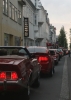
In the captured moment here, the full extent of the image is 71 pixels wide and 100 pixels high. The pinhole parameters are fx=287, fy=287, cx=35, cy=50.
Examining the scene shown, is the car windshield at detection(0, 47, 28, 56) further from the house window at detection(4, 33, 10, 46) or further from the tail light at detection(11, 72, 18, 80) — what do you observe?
the house window at detection(4, 33, 10, 46)

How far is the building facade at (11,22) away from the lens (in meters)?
28.1

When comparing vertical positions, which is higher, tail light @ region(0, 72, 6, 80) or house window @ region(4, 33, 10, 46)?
house window @ region(4, 33, 10, 46)

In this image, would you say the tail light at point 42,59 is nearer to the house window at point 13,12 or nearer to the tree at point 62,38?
the house window at point 13,12

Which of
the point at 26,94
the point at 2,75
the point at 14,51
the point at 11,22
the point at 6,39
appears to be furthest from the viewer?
the point at 11,22

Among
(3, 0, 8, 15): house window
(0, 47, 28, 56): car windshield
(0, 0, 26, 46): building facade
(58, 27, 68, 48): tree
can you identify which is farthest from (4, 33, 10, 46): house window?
(58, 27, 68, 48): tree

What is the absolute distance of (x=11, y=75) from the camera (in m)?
6.86

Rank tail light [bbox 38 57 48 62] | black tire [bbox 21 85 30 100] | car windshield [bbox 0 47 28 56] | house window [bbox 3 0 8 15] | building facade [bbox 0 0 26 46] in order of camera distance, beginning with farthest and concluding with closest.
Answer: house window [bbox 3 0 8 15] → building facade [bbox 0 0 26 46] → tail light [bbox 38 57 48 62] → car windshield [bbox 0 47 28 56] → black tire [bbox 21 85 30 100]

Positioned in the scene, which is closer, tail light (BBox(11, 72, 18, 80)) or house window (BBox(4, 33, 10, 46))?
tail light (BBox(11, 72, 18, 80))

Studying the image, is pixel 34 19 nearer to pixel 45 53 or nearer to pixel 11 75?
pixel 45 53

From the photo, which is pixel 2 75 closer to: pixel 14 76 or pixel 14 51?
pixel 14 76

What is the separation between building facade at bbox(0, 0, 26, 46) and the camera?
28.1m

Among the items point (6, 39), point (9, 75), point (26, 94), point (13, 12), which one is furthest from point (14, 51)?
point (13, 12)

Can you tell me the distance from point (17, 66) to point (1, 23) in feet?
68.2

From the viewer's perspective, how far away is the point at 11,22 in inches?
1286
